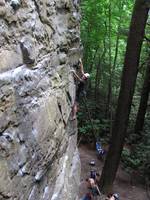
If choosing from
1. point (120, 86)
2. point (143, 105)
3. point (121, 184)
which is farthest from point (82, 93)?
point (143, 105)

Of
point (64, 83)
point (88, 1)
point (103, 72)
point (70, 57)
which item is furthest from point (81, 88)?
point (103, 72)

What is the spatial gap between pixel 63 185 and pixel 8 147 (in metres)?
2.95

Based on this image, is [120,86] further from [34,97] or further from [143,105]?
[34,97]

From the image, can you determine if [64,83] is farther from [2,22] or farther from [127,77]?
[127,77]

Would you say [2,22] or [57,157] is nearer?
[2,22]

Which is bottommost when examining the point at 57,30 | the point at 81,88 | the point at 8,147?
the point at 81,88

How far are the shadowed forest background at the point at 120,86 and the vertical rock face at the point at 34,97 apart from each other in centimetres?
346

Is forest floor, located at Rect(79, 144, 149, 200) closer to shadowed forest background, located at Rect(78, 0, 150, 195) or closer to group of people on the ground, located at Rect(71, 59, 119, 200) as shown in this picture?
shadowed forest background, located at Rect(78, 0, 150, 195)

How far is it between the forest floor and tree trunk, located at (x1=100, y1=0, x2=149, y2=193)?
81 centimetres

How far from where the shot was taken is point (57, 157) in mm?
6762

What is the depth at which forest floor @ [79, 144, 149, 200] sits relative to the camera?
12344 mm

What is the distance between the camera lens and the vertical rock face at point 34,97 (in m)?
4.42

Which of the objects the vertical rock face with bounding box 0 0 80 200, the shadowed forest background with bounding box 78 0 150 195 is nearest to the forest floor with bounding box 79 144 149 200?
the shadowed forest background with bounding box 78 0 150 195

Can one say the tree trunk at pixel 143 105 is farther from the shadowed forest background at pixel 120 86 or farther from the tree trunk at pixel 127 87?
the tree trunk at pixel 127 87
